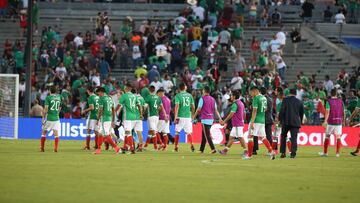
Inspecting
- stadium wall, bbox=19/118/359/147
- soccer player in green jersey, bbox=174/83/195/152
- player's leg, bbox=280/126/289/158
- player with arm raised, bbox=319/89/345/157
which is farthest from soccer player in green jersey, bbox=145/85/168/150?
stadium wall, bbox=19/118/359/147

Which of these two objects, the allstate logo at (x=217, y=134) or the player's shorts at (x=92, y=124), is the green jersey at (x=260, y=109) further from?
the allstate logo at (x=217, y=134)

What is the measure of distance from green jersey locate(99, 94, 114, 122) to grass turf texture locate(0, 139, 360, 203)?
116cm

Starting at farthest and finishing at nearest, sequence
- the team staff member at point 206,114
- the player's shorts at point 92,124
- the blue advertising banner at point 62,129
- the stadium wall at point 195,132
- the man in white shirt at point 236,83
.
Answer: the man in white shirt at point 236,83 → the blue advertising banner at point 62,129 → the stadium wall at point 195,132 → the player's shorts at point 92,124 → the team staff member at point 206,114

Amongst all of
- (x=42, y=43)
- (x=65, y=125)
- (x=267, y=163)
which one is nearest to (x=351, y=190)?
(x=267, y=163)

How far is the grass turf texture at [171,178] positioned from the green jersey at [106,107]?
116cm

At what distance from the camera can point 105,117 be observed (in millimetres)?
31734

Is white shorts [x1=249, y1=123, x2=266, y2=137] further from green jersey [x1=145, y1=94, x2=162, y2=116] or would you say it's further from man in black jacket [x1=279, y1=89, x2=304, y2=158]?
green jersey [x1=145, y1=94, x2=162, y2=116]

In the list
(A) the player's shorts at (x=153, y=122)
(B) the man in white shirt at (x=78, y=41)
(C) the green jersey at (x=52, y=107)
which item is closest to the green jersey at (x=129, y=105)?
(C) the green jersey at (x=52, y=107)

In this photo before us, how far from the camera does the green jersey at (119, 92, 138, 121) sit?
106 ft

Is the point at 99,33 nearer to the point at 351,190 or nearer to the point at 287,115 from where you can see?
the point at 287,115

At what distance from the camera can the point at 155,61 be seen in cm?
5019

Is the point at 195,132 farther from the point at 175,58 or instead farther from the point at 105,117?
the point at 105,117

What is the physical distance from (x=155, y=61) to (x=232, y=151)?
1523 cm

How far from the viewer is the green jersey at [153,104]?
3519 centimetres
